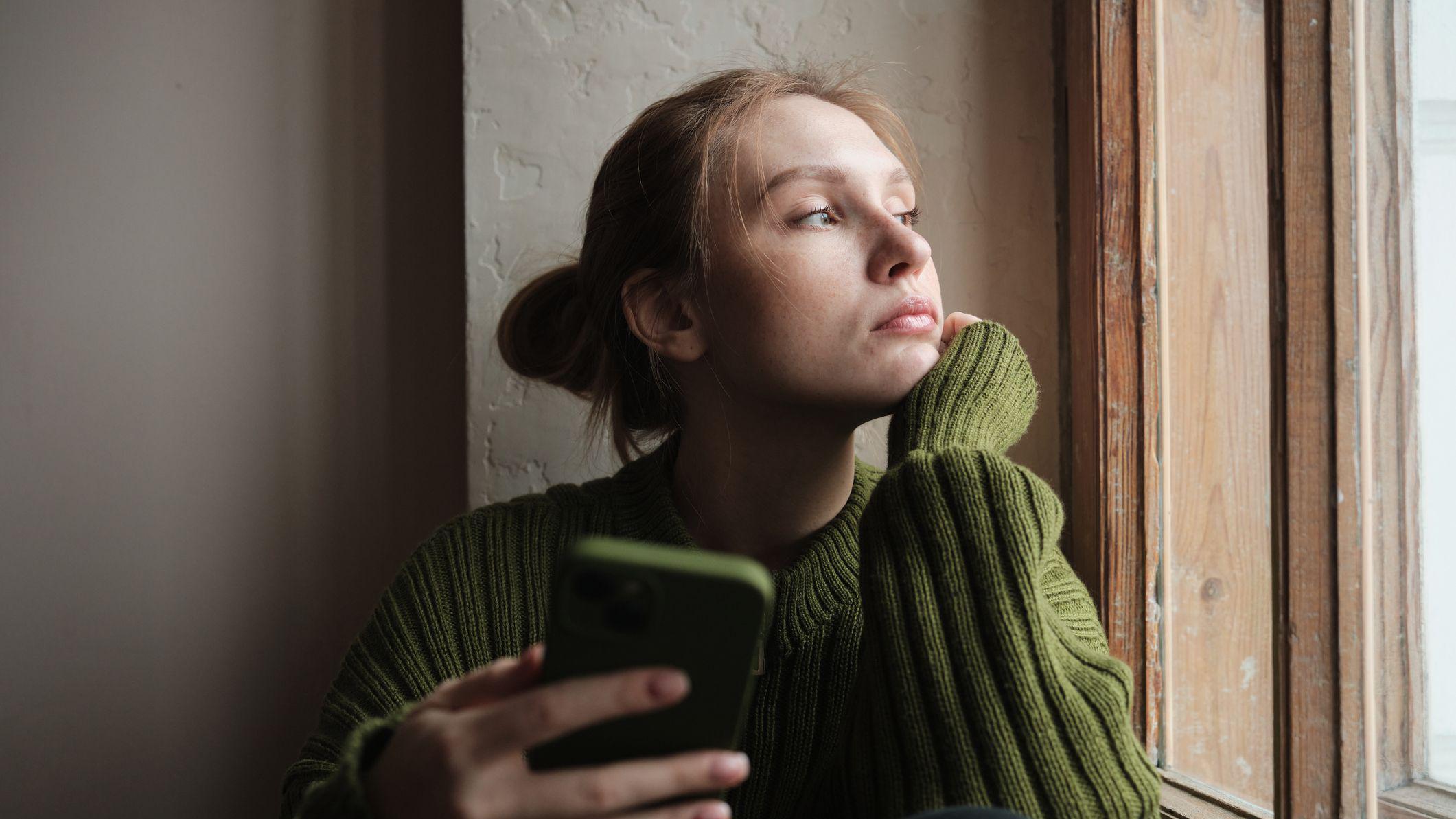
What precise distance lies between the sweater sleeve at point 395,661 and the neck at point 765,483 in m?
0.26

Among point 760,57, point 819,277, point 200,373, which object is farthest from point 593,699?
point 200,373

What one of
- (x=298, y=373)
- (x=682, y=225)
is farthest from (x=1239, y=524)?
(x=298, y=373)

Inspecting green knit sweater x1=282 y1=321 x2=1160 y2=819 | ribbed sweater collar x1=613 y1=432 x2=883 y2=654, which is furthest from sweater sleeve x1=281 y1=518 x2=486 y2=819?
ribbed sweater collar x1=613 y1=432 x2=883 y2=654

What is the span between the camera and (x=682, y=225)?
0.90 m

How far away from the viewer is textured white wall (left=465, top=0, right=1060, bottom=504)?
1131 mm

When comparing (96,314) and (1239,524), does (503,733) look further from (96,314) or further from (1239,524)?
(96,314)

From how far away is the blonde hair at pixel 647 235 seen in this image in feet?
2.94

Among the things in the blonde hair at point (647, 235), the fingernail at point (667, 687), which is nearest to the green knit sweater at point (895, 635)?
the blonde hair at point (647, 235)

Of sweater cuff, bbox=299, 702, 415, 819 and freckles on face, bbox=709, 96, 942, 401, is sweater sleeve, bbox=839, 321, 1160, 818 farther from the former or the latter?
sweater cuff, bbox=299, 702, 415, 819

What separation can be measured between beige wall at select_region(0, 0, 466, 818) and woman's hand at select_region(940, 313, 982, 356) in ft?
2.49

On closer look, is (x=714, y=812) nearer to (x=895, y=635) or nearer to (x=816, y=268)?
(x=895, y=635)

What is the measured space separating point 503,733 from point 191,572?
1022mm

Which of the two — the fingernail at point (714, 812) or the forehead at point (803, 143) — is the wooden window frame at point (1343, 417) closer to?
the forehead at point (803, 143)

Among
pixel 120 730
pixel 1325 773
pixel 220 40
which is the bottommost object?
pixel 120 730
